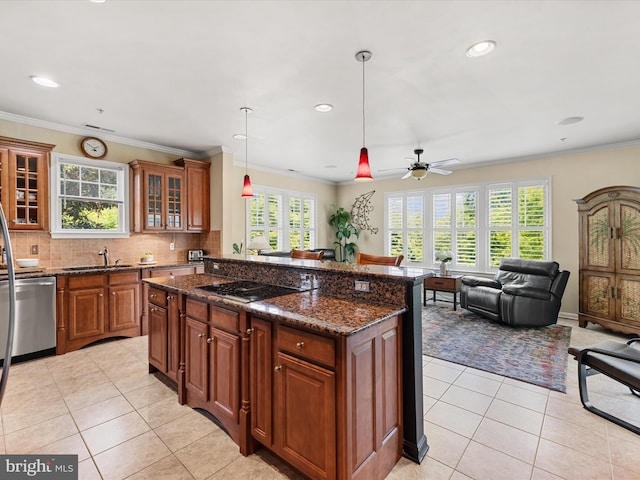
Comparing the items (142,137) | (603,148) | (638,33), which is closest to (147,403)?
(142,137)

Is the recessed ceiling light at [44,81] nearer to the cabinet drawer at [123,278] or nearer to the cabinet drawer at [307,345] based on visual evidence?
the cabinet drawer at [123,278]

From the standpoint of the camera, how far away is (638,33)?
223cm

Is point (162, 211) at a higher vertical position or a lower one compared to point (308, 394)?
higher

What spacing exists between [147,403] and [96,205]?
312 cm

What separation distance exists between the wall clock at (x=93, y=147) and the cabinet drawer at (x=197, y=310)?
3.22 meters

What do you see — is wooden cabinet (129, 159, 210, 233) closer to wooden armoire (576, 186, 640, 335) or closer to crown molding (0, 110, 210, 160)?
crown molding (0, 110, 210, 160)

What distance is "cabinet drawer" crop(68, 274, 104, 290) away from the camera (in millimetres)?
3742

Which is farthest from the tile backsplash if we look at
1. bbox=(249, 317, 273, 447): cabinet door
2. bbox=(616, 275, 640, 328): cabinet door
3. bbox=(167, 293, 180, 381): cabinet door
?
bbox=(616, 275, 640, 328): cabinet door

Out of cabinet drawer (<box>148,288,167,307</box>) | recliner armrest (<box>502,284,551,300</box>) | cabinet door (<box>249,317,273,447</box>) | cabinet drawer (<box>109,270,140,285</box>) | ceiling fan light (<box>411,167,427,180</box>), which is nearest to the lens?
cabinet door (<box>249,317,273,447</box>)

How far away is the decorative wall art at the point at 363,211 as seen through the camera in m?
7.91

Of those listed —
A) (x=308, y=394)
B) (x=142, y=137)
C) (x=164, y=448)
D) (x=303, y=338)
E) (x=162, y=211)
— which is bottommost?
(x=164, y=448)

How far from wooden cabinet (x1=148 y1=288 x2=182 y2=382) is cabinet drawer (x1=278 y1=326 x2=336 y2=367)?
1.30 m

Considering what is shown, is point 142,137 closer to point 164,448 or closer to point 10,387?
point 10,387

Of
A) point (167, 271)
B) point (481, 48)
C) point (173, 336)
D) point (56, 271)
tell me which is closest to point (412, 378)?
point (173, 336)
